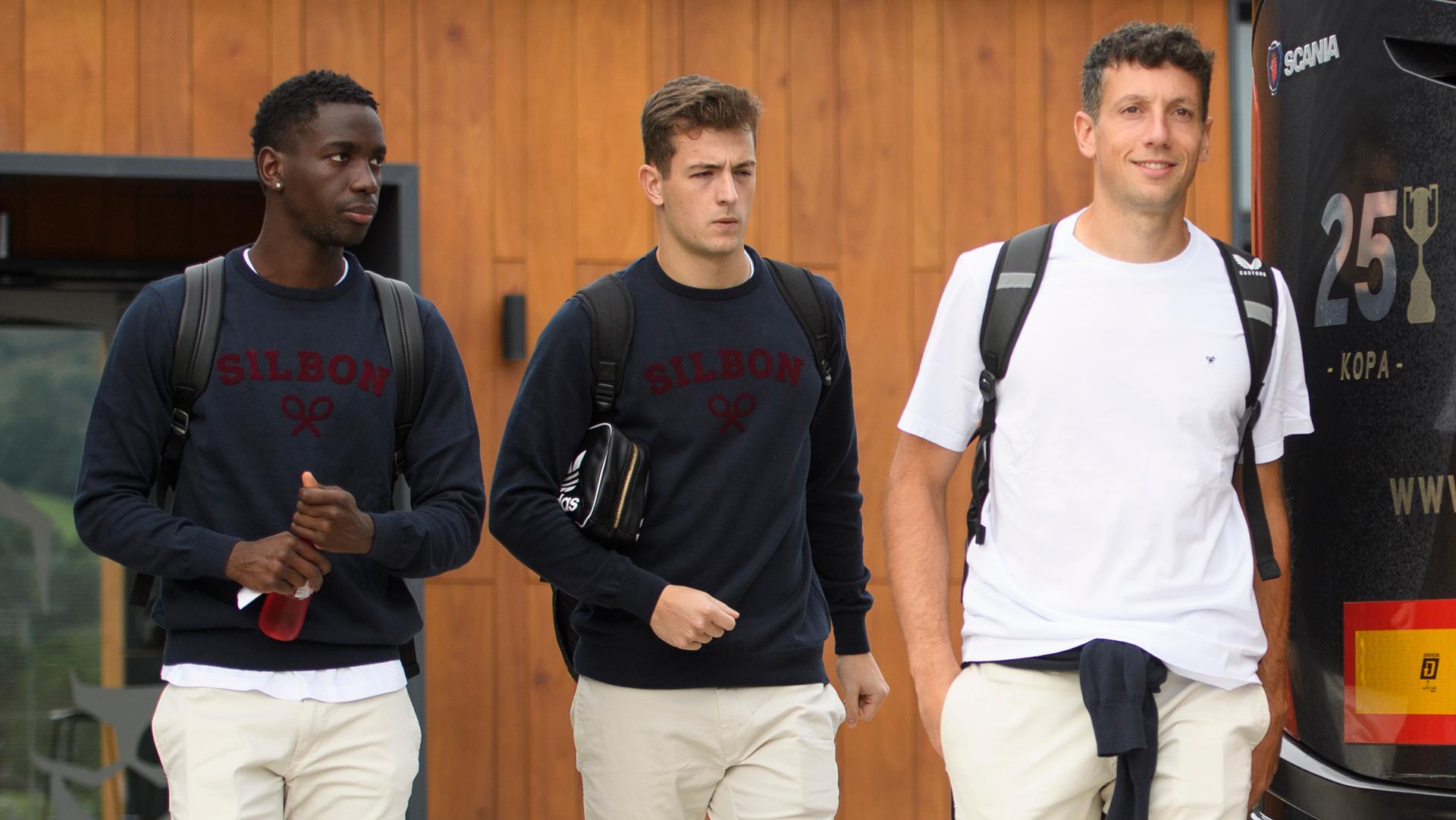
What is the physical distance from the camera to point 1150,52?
3.21 m

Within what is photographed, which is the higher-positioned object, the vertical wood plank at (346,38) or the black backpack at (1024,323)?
the vertical wood plank at (346,38)

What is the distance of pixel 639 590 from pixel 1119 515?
1.00 meters

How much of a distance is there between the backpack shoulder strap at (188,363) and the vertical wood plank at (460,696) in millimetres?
2740

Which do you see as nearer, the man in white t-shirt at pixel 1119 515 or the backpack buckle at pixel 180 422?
the man in white t-shirt at pixel 1119 515

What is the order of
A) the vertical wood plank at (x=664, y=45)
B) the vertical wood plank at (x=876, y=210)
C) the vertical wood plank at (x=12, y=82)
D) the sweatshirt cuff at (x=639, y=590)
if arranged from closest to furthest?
the sweatshirt cuff at (x=639, y=590)
the vertical wood plank at (x=12, y=82)
the vertical wood plank at (x=664, y=45)
the vertical wood plank at (x=876, y=210)

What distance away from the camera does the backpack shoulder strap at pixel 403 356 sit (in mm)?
3643

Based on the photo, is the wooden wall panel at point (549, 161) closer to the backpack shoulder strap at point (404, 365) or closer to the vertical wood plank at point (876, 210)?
the vertical wood plank at point (876, 210)

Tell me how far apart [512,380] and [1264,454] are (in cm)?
350

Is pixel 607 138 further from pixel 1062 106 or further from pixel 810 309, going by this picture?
pixel 810 309

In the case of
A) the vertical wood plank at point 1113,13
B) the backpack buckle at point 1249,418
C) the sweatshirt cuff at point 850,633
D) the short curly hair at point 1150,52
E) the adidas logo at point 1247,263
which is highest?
the vertical wood plank at point 1113,13

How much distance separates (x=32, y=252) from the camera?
6391 millimetres

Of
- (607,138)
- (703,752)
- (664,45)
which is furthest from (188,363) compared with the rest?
(664,45)

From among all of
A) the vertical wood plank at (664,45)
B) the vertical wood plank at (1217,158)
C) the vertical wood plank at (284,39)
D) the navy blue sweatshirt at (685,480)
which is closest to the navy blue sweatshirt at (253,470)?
the navy blue sweatshirt at (685,480)

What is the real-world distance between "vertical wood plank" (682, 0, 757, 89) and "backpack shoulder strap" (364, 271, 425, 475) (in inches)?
119
